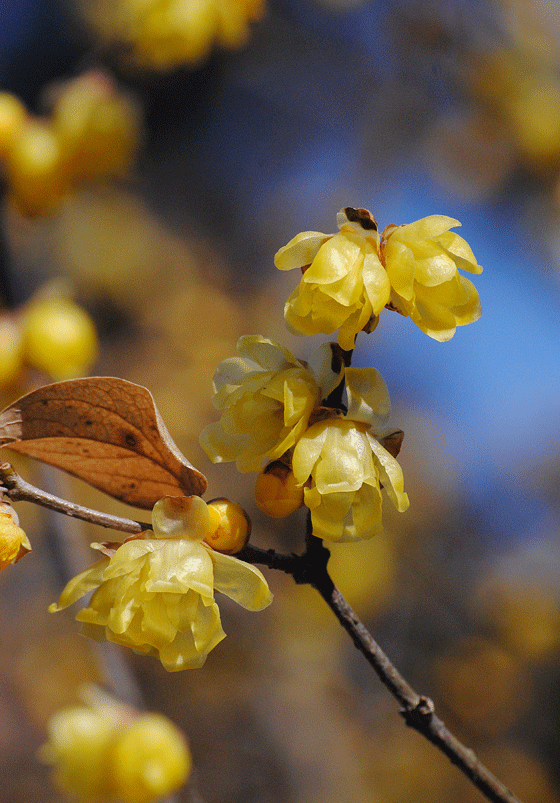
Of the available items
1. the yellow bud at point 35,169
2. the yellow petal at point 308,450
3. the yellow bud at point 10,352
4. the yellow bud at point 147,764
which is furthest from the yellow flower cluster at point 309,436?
the yellow bud at point 35,169

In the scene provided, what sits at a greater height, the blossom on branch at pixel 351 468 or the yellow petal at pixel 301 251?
the yellow petal at pixel 301 251

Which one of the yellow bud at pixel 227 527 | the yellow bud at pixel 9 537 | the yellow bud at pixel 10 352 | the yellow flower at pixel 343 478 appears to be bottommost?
the yellow bud at pixel 10 352

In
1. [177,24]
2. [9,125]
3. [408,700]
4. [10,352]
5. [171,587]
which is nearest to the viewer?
[171,587]

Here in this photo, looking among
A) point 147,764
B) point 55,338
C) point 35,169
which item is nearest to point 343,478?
point 147,764

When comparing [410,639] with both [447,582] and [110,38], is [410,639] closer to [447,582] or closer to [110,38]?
[447,582]

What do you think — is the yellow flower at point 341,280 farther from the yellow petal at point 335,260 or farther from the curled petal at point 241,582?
the curled petal at point 241,582

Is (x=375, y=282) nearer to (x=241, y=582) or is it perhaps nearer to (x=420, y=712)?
(x=241, y=582)

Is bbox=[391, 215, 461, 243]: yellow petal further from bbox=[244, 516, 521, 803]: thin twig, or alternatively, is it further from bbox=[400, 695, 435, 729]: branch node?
bbox=[400, 695, 435, 729]: branch node
